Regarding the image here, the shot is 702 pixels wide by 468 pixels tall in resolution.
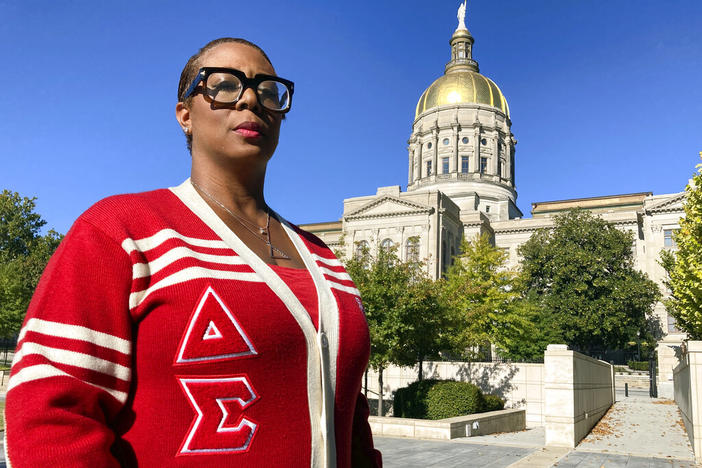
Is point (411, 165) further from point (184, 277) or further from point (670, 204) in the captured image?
point (184, 277)

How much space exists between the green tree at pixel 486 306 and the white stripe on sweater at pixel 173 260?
23.1m

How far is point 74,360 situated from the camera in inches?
53.2

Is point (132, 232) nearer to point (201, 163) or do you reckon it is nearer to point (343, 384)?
point (201, 163)

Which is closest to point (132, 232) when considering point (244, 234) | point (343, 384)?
point (244, 234)

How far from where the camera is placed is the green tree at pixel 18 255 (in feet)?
131

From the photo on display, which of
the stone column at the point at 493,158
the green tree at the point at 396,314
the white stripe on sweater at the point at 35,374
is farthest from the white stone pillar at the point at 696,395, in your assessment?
the stone column at the point at 493,158

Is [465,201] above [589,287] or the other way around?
above

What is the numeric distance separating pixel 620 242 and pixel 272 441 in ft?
178

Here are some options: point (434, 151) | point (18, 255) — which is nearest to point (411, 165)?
point (434, 151)

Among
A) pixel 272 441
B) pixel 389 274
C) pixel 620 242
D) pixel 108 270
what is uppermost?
pixel 620 242

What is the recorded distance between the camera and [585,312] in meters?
47.4

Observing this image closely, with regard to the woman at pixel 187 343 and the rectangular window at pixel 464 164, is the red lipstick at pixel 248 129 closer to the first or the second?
the woman at pixel 187 343

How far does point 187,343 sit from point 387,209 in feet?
193

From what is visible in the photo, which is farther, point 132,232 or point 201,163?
point 201,163
